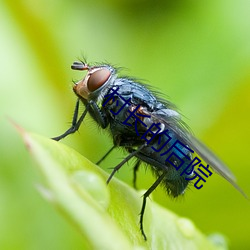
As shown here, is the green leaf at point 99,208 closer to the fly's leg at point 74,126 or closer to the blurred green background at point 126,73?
the fly's leg at point 74,126

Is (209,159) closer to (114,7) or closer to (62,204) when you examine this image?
(62,204)

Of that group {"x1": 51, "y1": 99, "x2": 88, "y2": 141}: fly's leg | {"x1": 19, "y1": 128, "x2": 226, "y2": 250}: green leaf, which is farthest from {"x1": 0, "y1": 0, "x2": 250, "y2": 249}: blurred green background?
{"x1": 19, "y1": 128, "x2": 226, "y2": 250}: green leaf

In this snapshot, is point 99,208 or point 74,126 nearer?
point 99,208

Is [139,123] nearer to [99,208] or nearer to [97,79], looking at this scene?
[97,79]

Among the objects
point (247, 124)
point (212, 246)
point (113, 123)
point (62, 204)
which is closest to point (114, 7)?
point (247, 124)

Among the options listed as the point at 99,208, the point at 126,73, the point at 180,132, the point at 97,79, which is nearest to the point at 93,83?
the point at 97,79

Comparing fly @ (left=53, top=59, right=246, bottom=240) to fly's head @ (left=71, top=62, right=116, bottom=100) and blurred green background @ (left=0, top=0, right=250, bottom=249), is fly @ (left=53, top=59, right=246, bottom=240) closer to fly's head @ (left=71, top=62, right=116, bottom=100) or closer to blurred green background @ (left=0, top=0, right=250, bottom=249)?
fly's head @ (left=71, top=62, right=116, bottom=100)
